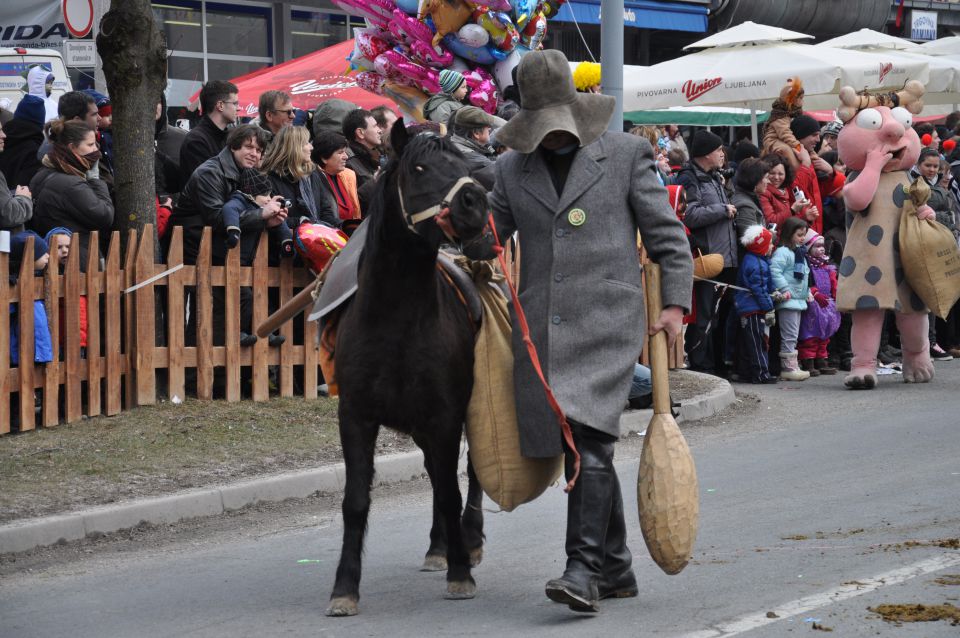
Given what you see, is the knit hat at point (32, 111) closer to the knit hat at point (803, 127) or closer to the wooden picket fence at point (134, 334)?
the wooden picket fence at point (134, 334)

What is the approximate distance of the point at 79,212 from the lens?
995 cm

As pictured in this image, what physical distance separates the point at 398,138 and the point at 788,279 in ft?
27.2

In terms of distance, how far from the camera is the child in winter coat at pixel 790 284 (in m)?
13.1

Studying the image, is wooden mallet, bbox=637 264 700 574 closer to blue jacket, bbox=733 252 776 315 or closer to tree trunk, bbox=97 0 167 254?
tree trunk, bbox=97 0 167 254

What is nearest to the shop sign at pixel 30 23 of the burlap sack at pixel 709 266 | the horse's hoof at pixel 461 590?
the burlap sack at pixel 709 266

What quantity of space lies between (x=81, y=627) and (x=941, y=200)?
1071 cm

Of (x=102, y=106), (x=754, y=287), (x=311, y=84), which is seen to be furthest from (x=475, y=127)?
(x=311, y=84)

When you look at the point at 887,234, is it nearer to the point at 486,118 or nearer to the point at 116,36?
the point at 486,118

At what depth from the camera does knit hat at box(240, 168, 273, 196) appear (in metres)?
10.5

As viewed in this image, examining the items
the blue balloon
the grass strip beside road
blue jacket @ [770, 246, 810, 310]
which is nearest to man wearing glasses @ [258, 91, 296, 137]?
the blue balloon

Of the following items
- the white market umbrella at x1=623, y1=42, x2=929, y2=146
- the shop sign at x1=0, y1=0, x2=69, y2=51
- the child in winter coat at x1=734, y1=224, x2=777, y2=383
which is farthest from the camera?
the shop sign at x1=0, y1=0, x2=69, y2=51

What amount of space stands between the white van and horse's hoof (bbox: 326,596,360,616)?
13351 mm

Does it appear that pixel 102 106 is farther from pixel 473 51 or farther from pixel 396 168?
pixel 396 168

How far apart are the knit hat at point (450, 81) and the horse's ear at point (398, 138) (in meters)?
6.26
